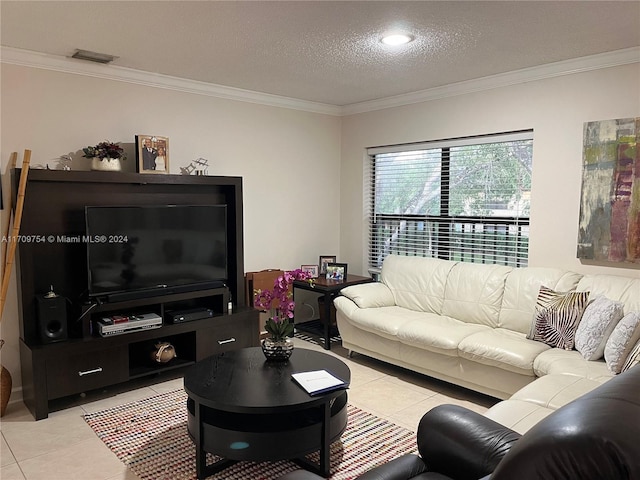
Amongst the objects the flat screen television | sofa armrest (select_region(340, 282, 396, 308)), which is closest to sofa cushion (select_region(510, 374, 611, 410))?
sofa armrest (select_region(340, 282, 396, 308))

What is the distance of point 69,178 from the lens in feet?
11.5

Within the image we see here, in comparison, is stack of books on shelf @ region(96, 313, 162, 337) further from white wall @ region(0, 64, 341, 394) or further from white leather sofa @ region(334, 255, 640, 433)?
white leather sofa @ region(334, 255, 640, 433)

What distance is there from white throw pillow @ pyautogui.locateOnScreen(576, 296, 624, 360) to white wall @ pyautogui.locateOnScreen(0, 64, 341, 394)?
118 inches

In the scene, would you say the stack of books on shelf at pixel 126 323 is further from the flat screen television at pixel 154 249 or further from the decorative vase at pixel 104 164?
the decorative vase at pixel 104 164

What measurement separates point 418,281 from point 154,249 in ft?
7.56

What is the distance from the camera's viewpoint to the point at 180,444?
9.46ft

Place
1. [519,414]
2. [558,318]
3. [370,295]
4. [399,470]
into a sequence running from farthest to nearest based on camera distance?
[370,295], [558,318], [519,414], [399,470]

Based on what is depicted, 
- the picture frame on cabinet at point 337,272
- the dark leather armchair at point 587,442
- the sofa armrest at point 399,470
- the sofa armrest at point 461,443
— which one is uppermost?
the dark leather armchair at point 587,442

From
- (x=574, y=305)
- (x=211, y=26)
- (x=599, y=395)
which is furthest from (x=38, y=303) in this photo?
(x=574, y=305)

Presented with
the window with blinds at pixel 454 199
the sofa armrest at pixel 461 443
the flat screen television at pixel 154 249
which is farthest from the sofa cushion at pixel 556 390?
the flat screen television at pixel 154 249

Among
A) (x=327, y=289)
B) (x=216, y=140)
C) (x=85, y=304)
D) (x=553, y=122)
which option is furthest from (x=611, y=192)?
(x=85, y=304)

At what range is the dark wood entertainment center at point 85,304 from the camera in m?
3.36

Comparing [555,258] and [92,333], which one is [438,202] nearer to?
[555,258]

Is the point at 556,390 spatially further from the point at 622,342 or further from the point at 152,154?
the point at 152,154
